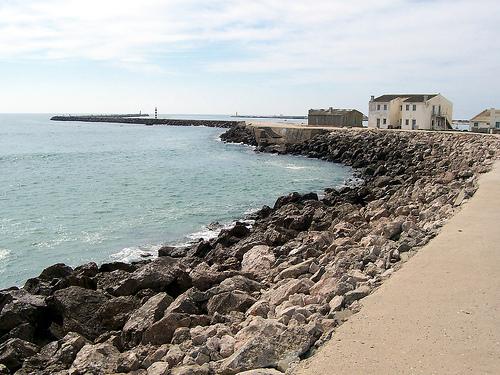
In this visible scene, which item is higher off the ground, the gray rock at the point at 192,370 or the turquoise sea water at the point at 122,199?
the gray rock at the point at 192,370

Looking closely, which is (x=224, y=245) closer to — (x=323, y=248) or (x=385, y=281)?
(x=323, y=248)

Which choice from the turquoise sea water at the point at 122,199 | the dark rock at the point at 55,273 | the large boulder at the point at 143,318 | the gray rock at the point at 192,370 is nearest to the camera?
the gray rock at the point at 192,370

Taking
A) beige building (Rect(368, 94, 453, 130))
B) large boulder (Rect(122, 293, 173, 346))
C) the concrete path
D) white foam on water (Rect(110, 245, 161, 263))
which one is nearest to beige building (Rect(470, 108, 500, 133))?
beige building (Rect(368, 94, 453, 130))

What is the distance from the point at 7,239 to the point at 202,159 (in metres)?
29.1

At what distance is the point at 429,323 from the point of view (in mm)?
6504

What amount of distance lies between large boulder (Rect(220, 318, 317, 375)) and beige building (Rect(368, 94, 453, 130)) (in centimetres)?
5098

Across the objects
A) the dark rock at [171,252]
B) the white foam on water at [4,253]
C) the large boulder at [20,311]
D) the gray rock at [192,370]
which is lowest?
the white foam on water at [4,253]

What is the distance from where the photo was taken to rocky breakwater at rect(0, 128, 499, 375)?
619 centimetres

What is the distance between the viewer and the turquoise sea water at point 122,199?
52.7 feet

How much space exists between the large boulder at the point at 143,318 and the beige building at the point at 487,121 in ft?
151

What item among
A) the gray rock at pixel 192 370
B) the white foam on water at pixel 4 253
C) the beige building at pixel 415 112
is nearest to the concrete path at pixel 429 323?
the gray rock at pixel 192 370

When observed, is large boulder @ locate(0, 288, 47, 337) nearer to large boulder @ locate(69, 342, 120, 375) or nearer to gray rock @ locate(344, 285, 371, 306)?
large boulder @ locate(69, 342, 120, 375)

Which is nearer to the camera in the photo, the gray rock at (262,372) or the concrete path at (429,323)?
the gray rock at (262,372)

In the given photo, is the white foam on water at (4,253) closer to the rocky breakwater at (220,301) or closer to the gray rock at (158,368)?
the rocky breakwater at (220,301)
